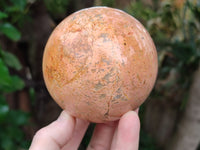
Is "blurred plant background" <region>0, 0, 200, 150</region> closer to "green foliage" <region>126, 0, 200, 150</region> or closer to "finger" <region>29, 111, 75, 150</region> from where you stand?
"green foliage" <region>126, 0, 200, 150</region>

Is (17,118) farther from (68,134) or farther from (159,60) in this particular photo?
(159,60)

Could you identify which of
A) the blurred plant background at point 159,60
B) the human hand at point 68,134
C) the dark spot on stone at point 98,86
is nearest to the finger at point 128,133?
the human hand at point 68,134

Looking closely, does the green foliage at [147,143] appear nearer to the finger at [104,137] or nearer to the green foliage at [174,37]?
the green foliage at [174,37]

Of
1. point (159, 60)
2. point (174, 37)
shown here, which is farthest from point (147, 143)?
point (174, 37)

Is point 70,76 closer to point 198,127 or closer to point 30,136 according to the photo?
point 198,127

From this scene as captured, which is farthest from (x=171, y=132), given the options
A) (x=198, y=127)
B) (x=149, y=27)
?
(x=149, y=27)

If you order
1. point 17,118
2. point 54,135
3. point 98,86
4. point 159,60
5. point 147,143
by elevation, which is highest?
point 98,86

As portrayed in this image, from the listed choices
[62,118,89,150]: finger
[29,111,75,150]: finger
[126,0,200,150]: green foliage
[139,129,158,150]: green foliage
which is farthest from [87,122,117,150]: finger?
[139,129,158,150]: green foliage
